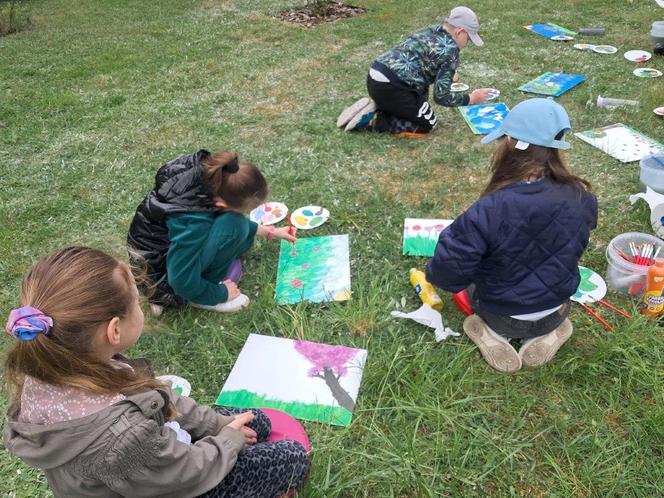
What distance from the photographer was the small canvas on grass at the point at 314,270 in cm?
260

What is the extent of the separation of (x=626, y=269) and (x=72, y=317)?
231 cm

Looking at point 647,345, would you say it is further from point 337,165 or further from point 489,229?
point 337,165

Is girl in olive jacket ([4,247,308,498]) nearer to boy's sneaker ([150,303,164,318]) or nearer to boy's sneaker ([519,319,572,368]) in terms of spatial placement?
boy's sneaker ([150,303,164,318])

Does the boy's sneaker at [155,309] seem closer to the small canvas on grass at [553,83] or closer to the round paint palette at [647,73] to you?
the small canvas on grass at [553,83]

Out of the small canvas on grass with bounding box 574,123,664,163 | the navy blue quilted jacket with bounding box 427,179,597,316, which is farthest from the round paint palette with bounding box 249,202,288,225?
the small canvas on grass with bounding box 574,123,664,163

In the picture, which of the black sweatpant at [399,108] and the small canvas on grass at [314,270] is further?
the black sweatpant at [399,108]

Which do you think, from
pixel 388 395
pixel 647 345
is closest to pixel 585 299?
pixel 647 345

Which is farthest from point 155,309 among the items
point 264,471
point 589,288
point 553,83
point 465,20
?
point 553,83

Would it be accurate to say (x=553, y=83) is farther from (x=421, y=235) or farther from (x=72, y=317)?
(x=72, y=317)

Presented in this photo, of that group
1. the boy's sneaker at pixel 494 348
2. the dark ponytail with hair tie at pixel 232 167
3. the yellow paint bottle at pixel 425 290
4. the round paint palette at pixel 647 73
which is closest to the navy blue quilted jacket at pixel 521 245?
the boy's sneaker at pixel 494 348

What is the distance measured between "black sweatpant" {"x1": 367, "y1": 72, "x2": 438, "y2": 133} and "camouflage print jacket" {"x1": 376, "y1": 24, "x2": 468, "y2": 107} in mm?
83

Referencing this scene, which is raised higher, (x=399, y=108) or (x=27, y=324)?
(x=27, y=324)

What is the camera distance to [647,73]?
4.48 metres

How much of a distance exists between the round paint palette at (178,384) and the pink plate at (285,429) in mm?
391
